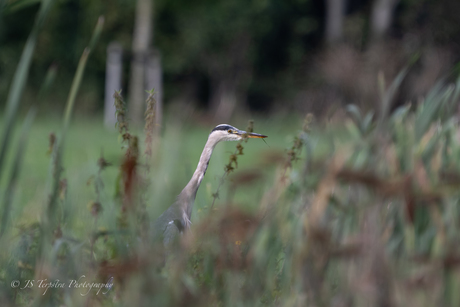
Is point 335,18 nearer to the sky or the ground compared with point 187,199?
nearer to the sky

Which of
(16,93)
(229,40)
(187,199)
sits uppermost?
(229,40)

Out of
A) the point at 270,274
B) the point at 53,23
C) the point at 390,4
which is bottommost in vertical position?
the point at 270,274

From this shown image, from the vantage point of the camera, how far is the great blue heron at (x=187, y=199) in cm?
189

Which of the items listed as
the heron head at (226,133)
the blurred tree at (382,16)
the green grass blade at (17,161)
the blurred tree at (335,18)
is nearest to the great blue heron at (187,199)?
the heron head at (226,133)

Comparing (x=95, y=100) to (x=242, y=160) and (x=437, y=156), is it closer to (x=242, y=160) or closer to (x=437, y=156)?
(x=242, y=160)

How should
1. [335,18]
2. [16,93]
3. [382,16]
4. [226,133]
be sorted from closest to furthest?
[16,93] → [226,133] → [382,16] → [335,18]

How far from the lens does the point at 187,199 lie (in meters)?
2.04

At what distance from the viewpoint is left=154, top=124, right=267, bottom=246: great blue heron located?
6.20 feet

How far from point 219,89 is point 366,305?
21596 millimetres

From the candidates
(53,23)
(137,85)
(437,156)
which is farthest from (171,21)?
(437,156)

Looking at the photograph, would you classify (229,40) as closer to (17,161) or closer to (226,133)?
(226,133)

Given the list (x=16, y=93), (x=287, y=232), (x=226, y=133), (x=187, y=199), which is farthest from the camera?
(x=187, y=199)

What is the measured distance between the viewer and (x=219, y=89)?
2266 centimetres

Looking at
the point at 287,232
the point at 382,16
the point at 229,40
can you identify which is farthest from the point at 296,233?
the point at 229,40
